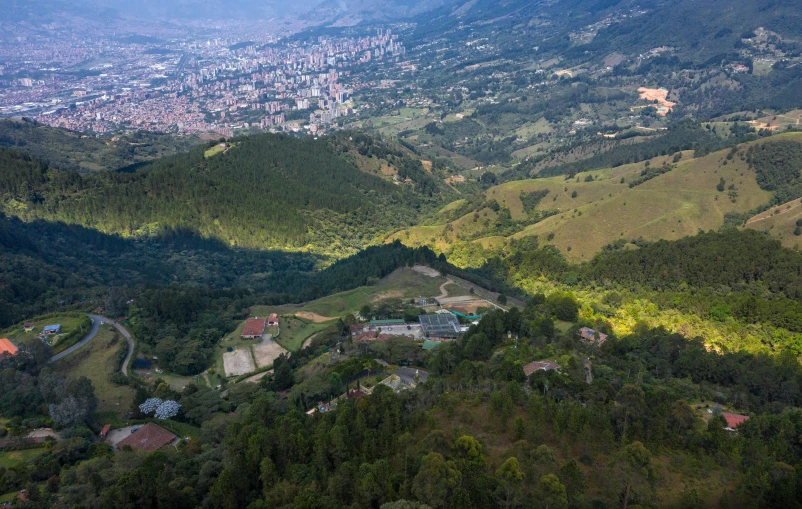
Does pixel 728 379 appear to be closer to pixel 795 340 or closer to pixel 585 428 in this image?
pixel 795 340

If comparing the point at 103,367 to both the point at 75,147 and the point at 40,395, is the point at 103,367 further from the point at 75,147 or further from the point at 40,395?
the point at 75,147

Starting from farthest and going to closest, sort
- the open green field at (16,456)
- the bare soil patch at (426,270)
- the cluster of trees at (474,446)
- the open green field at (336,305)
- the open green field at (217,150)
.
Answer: the open green field at (217,150)
the bare soil patch at (426,270)
the open green field at (336,305)
the open green field at (16,456)
the cluster of trees at (474,446)

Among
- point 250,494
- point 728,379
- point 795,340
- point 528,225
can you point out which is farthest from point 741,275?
point 250,494

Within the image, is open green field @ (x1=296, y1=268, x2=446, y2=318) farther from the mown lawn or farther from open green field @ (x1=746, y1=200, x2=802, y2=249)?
open green field @ (x1=746, y1=200, x2=802, y2=249)

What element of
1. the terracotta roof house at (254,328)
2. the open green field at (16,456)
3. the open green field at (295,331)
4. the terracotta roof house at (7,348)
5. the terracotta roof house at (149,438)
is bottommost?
the open green field at (295,331)

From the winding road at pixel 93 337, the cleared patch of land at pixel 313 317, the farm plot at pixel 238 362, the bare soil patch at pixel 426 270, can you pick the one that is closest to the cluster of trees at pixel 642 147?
the bare soil patch at pixel 426 270

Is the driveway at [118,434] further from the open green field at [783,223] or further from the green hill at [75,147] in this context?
the green hill at [75,147]

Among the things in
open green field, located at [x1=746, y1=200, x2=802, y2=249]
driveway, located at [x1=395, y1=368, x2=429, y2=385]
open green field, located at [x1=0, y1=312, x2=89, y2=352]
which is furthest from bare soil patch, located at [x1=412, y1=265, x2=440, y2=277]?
open green field, located at [x1=746, y1=200, x2=802, y2=249]
